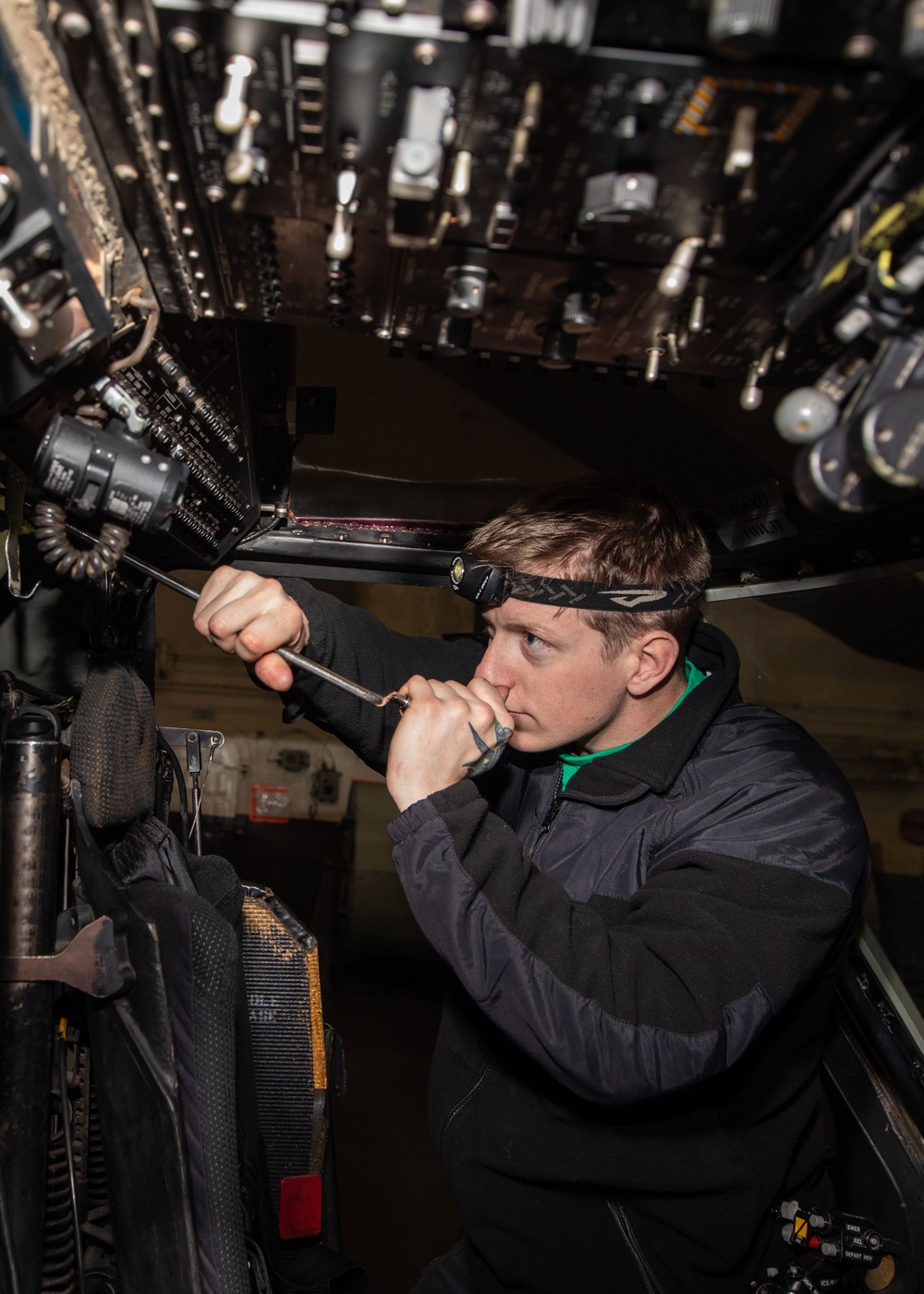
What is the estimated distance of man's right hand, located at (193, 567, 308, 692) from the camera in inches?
59.2

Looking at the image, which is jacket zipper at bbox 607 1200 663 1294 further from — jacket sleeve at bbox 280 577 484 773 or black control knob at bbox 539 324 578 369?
black control knob at bbox 539 324 578 369

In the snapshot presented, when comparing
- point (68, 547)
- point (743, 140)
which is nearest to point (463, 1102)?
point (68, 547)

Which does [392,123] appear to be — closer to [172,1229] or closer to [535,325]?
[535,325]

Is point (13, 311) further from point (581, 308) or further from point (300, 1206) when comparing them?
point (300, 1206)

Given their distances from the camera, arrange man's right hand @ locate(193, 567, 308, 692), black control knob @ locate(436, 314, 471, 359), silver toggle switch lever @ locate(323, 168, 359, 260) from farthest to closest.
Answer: man's right hand @ locate(193, 567, 308, 692) → black control knob @ locate(436, 314, 471, 359) → silver toggle switch lever @ locate(323, 168, 359, 260)

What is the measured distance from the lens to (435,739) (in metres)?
1.32

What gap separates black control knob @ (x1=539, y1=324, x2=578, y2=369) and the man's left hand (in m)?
0.52

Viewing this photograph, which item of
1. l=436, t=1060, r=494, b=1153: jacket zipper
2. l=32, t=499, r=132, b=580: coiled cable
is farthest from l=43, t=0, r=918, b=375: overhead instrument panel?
l=436, t=1060, r=494, b=1153: jacket zipper

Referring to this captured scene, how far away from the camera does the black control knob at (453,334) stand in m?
1.11

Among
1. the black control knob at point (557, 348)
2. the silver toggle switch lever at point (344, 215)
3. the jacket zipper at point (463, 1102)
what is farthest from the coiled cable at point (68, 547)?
the jacket zipper at point (463, 1102)

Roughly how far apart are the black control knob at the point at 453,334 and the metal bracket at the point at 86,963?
3.00ft

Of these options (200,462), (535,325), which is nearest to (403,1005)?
(200,462)

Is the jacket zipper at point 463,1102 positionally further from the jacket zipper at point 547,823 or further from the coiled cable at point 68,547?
the coiled cable at point 68,547

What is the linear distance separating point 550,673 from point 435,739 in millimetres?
469
